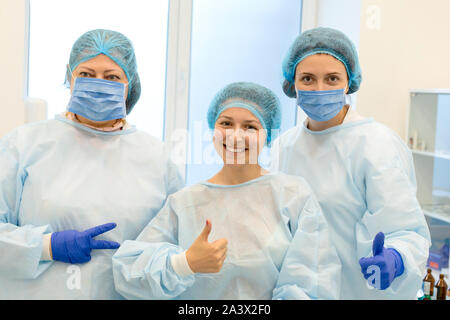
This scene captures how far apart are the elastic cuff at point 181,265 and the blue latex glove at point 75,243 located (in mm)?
238

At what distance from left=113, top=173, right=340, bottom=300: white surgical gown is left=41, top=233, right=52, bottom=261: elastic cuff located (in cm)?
18

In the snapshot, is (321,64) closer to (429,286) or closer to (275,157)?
Result: (275,157)

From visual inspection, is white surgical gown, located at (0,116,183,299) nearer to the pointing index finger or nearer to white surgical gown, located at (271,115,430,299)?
the pointing index finger

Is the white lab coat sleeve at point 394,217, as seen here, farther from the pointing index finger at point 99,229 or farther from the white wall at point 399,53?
the white wall at point 399,53

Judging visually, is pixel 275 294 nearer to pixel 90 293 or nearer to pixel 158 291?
pixel 158 291

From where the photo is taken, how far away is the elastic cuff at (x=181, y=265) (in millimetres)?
1091

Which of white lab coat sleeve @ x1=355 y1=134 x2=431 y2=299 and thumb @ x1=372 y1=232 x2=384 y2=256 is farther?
white lab coat sleeve @ x1=355 y1=134 x2=431 y2=299

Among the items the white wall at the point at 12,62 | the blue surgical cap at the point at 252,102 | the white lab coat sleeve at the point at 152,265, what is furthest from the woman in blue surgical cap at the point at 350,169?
the white wall at the point at 12,62

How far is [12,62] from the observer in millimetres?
1972

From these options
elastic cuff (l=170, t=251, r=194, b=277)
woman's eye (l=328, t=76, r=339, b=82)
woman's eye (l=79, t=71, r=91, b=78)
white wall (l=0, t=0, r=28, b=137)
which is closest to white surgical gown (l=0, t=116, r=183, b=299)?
woman's eye (l=79, t=71, r=91, b=78)

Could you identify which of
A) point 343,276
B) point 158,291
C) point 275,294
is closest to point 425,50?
point 343,276

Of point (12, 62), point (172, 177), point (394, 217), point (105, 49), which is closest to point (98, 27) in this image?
point (12, 62)

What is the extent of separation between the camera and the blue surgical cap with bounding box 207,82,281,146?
123 cm

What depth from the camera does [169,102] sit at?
6.64 feet
